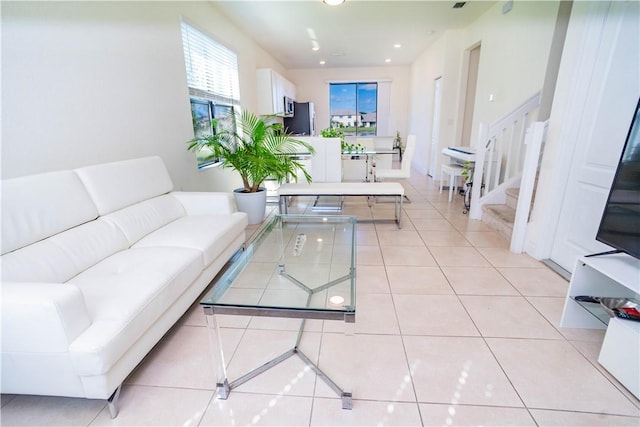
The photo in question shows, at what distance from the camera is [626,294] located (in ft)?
5.47

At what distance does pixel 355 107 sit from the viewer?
9.35 m

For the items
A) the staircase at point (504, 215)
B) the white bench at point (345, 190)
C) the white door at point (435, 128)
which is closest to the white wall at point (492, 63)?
the white door at point (435, 128)

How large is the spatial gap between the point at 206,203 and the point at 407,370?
201 cm

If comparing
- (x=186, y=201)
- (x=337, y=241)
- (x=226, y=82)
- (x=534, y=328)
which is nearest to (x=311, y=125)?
(x=226, y=82)

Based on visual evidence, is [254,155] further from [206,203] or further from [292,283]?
[292,283]

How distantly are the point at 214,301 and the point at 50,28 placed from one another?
6.80 feet

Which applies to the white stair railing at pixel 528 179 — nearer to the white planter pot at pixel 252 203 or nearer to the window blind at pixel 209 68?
the white planter pot at pixel 252 203

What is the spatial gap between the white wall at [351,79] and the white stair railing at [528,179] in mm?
6862

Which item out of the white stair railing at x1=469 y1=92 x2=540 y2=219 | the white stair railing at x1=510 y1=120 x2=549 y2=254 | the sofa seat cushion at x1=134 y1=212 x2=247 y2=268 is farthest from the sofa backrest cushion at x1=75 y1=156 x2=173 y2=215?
the white stair railing at x1=469 y1=92 x2=540 y2=219

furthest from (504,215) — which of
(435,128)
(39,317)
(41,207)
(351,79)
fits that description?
(351,79)

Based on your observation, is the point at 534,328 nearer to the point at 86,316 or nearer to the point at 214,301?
the point at 214,301

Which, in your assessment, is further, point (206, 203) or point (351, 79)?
point (351, 79)

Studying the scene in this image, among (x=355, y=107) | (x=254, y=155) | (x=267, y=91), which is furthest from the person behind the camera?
(x=355, y=107)

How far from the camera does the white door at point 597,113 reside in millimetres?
1906
